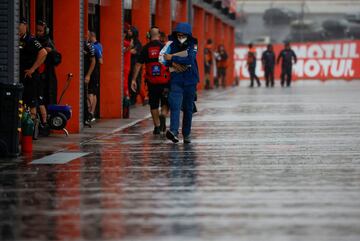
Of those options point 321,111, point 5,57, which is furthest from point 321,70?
point 5,57

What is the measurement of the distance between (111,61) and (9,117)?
10788 mm

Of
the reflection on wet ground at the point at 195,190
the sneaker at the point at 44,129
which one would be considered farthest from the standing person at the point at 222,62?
the sneaker at the point at 44,129

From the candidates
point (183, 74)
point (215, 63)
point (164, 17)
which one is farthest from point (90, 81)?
point (215, 63)

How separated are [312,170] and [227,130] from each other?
8390mm

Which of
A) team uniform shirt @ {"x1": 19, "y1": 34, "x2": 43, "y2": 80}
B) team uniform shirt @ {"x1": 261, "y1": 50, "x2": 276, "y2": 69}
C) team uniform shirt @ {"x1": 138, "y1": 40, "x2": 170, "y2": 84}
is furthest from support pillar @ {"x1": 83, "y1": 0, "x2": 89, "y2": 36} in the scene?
team uniform shirt @ {"x1": 261, "y1": 50, "x2": 276, "y2": 69}

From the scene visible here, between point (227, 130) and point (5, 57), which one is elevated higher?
point (5, 57)

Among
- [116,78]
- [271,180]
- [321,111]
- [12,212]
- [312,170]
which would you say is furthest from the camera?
[321,111]

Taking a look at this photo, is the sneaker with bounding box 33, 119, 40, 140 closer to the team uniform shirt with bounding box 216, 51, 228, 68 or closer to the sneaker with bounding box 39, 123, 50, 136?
the sneaker with bounding box 39, 123, 50, 136

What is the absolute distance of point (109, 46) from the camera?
1113 inches

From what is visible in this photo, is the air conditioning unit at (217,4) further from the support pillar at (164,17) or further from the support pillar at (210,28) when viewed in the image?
the support pillar at (164,17)

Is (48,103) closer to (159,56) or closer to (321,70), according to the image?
(159,56)

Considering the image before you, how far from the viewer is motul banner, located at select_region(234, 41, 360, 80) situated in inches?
2788

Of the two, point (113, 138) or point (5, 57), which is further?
point (113, 138)

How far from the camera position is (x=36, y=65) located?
20.5 m
